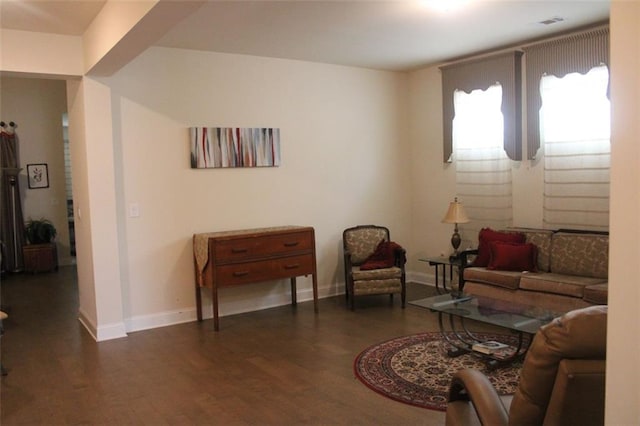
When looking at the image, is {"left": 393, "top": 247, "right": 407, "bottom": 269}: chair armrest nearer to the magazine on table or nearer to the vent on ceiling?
the magazine on table

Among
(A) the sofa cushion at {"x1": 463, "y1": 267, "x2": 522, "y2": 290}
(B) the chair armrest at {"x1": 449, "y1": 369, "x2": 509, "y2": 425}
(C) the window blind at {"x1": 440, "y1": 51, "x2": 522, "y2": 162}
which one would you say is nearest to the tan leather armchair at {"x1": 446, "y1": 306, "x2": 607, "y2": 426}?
(B) the chair armrest at {"x1": 449, "y1": 369, "x2": 509, "y2": 425}

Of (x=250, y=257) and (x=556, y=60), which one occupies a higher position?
(x=556, y=60)

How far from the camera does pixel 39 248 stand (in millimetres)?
8375

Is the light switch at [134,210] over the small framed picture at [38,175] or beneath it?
beneath

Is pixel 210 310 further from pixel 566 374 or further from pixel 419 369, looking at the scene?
pixel 566 374

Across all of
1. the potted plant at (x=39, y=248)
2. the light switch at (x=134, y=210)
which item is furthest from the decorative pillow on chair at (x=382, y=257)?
the potted plant at (x=39, y=248)

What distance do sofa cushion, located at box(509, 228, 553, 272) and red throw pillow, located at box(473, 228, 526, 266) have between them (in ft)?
0.26

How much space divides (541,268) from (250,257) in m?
2.77

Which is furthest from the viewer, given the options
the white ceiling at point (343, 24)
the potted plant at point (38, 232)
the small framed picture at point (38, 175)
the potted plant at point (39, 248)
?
the small framed picture at point (38, 175)

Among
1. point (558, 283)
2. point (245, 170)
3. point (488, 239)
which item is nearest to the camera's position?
point (558, 283)

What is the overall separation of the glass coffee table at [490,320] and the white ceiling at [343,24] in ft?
7.54

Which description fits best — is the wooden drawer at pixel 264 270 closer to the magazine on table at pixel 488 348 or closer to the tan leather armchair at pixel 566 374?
the magazine on table at pixel 488 348

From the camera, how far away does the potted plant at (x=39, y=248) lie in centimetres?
834

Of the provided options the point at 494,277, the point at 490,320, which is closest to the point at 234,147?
the point at 494,277
